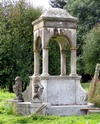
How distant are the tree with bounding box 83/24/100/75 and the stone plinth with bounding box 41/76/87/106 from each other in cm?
2855

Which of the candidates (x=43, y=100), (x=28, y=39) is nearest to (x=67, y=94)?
(x=43, y=100)

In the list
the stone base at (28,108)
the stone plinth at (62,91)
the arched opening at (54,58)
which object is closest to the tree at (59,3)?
the arched opening at (54,58)

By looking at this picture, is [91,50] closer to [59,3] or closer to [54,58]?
[54,58]

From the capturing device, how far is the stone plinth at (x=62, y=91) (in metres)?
16.6

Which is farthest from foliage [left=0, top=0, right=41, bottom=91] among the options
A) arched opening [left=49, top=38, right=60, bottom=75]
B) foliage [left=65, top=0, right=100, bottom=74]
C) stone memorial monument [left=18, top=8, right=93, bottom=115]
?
foliage [left=65, top=0, right=100, bottom=74]

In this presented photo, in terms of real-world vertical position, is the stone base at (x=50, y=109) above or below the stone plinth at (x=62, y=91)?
below

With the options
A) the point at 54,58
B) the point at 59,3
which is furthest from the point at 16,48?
the point at 59,3

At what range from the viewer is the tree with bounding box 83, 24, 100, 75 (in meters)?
46.0

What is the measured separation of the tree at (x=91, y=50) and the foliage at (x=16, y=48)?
15054mm

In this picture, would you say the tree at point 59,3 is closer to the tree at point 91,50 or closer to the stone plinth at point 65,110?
the tree at point 91,50

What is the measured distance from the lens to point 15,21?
32.1 metres

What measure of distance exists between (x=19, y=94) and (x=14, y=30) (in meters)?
14.6

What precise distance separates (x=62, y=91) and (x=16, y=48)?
15.4 metres

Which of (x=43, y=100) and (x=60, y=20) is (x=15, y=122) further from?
(x=60, y=20)
